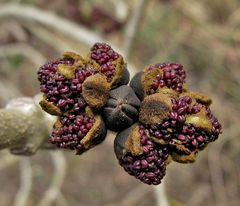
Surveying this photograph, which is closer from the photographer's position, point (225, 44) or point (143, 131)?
point (143, 131)

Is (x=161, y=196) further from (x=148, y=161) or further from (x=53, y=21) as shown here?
(x=53, y=21)

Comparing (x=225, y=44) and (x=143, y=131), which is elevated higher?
(x=143, y=131)

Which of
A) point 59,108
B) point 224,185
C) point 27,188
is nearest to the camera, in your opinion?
point 59,108

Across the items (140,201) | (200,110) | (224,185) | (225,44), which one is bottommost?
(140,201)

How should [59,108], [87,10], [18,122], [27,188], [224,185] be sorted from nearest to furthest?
[59,108], [18,122], [27,188], [87,10], [224,185]

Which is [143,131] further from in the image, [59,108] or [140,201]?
[140,201]

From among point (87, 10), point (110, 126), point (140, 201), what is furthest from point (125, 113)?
point (140, 201)
